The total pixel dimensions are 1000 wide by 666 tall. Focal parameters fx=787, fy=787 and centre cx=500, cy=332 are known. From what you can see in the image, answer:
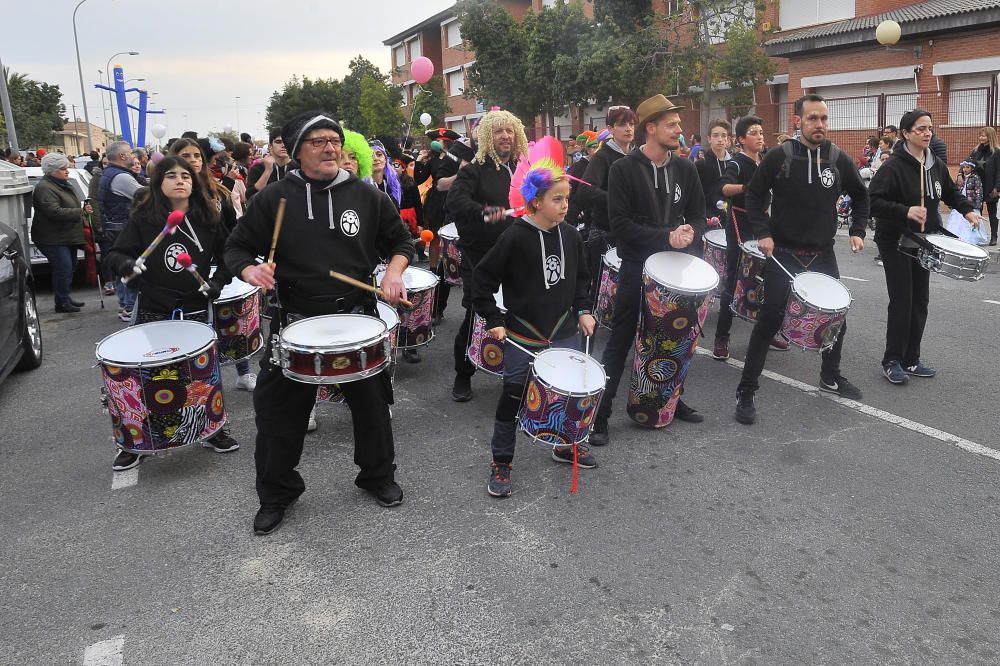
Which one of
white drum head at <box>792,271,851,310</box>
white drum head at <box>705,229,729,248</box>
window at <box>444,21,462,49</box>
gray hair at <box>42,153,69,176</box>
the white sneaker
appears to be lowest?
the white sneaker

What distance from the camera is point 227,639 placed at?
115 inches

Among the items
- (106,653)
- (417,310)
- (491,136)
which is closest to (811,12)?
(491,136)

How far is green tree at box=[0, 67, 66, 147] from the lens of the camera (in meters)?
50.1

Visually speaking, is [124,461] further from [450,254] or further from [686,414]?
[450,254]

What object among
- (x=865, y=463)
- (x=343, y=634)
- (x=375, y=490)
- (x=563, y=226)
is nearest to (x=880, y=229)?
(x=865, y=463)

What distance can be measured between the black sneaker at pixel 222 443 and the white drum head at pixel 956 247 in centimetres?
496

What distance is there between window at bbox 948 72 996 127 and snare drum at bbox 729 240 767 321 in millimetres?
16532

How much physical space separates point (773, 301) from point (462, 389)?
90.0 inches

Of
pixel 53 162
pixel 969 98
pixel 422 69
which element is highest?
pixel 422 69

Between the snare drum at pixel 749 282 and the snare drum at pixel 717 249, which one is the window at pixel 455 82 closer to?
the snare drum at pixel 717 249

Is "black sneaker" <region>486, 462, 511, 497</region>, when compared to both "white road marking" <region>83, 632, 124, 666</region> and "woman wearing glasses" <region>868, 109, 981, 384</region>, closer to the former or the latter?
"white road marking" <region>83, 632, 124, 666</region>

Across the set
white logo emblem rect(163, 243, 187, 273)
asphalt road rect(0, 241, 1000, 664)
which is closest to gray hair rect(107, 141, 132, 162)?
asphalt road rect(0, 241, 1000, 664)

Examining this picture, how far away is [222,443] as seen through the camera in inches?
193

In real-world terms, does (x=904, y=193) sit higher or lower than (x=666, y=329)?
higher
